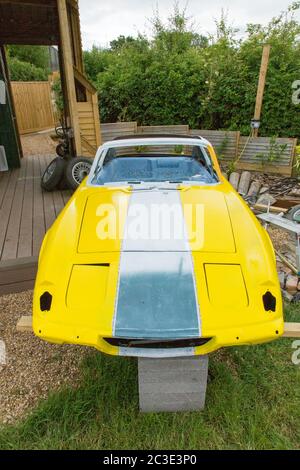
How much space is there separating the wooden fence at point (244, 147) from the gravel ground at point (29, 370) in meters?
4.91

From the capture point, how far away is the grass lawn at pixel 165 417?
1578mm

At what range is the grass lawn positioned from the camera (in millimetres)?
1578

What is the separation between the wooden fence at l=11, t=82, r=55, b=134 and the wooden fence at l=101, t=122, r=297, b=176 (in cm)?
791

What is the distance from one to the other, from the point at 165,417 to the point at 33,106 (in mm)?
13987

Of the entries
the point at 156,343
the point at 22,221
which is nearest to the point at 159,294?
the point at 156,343

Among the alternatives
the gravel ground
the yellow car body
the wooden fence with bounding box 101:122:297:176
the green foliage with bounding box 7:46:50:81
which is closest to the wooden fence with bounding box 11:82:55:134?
the green foliage with bounding box 7:46:50:81

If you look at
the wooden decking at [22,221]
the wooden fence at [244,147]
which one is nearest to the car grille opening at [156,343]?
the wooden decking at [22,221]

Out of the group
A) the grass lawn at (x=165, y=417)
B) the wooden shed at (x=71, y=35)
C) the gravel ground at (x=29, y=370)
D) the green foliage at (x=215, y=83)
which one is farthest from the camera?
the green foliage at (x=215, y=83)

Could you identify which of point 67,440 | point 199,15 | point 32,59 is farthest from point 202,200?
point 32,59

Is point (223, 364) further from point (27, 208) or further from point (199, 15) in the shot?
point (199, 15)

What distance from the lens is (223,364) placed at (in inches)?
80.2

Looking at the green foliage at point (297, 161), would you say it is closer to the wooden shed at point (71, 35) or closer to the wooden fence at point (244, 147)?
the wooden fence at point (244, 147)

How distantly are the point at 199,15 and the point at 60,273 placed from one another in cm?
887

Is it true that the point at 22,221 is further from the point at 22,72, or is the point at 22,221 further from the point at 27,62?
the point at 27,62
